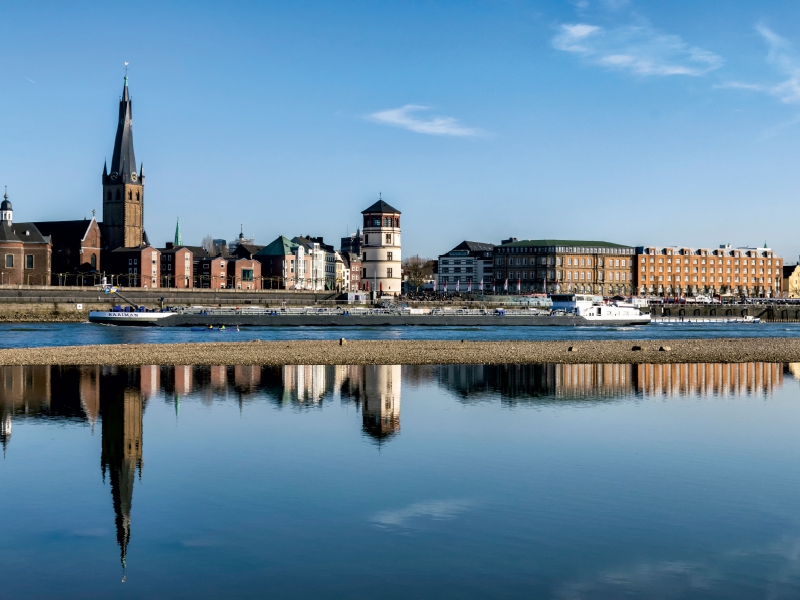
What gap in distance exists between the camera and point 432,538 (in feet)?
53.5

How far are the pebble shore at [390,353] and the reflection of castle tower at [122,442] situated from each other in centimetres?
1244

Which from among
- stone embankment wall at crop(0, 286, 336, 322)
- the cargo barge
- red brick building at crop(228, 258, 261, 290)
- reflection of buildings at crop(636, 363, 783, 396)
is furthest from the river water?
red brick building at crop(228, 258, 261, 290)

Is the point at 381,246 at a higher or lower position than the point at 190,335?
higher

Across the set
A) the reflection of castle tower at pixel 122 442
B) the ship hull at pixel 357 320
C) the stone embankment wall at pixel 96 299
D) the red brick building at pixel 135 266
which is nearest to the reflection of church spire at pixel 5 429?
the reflection of castle tower at pixel 122 442

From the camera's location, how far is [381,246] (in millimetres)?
140000

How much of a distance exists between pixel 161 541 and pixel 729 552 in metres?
9.58

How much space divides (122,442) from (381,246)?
378ft

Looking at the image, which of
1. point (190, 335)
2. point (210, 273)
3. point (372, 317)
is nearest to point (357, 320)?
point (372, 317)

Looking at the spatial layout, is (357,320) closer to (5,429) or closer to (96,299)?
(96,299)

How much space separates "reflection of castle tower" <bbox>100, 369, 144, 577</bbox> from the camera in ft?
59.1

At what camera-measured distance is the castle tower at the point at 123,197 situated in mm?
185125

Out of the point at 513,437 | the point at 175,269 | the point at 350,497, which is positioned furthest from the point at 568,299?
the point at 350,497

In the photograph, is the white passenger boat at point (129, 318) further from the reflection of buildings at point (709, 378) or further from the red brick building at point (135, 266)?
the red brick building at point (135, 266)

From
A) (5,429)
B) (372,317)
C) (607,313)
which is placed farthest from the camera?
(607,313)
